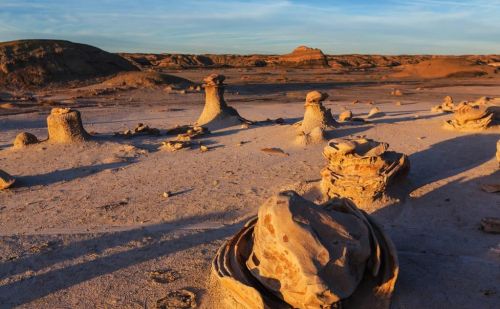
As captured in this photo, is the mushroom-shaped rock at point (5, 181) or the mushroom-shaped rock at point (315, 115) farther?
the mushroom-shaped rock at point (315, 115)

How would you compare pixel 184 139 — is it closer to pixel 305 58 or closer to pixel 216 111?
pixel 216 111

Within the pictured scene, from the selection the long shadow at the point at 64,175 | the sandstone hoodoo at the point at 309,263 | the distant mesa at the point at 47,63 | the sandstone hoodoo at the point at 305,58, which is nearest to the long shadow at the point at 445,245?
the sandstone hoodoo at the point at 309,263

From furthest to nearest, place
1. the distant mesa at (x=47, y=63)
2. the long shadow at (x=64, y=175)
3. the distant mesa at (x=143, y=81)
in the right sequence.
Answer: the distant mesa at (x=143, y=81) → the distant mesa at (x=47, y=63) → the long shadow at (x=64, y=175)

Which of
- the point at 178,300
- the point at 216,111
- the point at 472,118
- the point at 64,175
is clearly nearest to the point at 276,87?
the point at 216,111

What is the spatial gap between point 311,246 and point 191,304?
1.14 meters

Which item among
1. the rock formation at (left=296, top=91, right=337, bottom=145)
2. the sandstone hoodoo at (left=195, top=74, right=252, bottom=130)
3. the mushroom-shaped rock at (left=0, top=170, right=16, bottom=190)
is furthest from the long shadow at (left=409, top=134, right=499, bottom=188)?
the mushroom-shaped rock at (left=0, top=170, right=16, bottom=190)

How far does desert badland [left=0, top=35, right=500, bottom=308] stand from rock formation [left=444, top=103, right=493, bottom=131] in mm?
27

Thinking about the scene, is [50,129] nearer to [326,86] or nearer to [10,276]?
[10,276]

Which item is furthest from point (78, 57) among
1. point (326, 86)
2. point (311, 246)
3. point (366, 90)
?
point (311, 246)

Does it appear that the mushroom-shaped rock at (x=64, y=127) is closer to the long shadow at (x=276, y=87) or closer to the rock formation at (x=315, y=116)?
the rock formation at (x=315, y=116)

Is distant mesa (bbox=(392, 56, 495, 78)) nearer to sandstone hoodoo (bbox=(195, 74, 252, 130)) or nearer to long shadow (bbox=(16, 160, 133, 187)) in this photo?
sandstone hoodoo (bbox=(195, 74, 252, 130))

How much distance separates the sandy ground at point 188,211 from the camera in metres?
4.14

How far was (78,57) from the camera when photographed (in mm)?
26125

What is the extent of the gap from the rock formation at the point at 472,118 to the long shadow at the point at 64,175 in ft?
21.1
